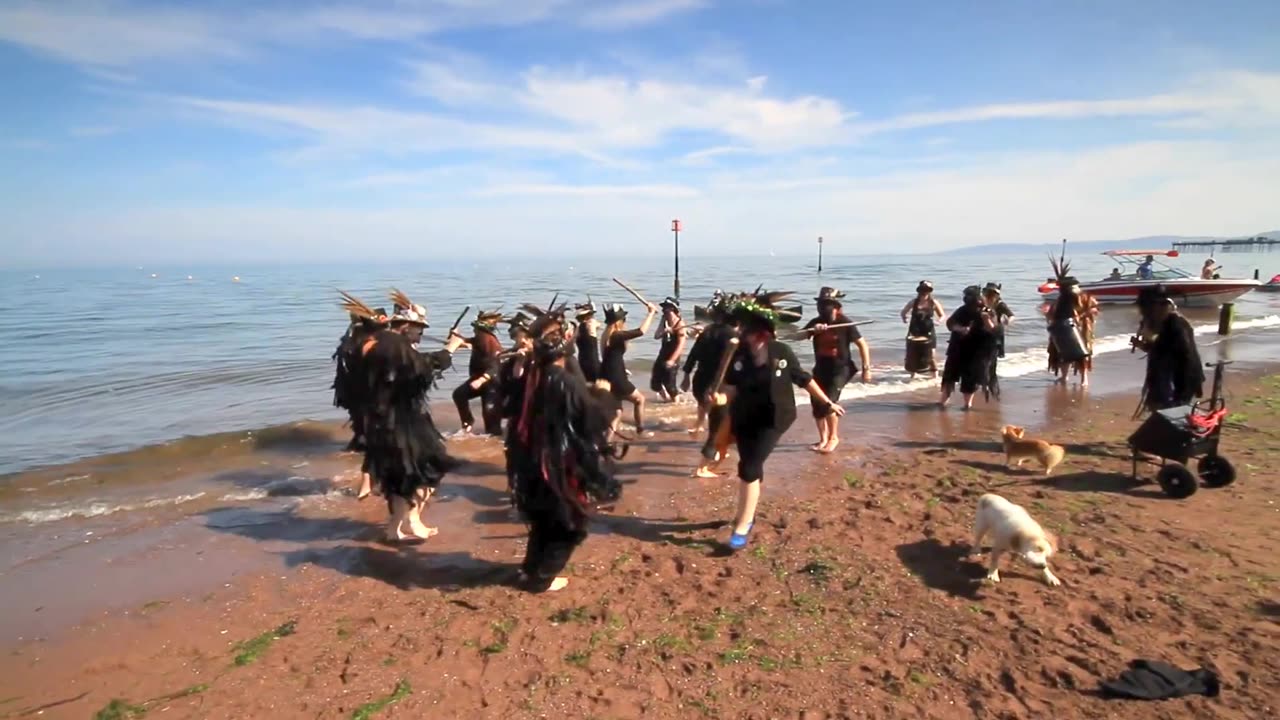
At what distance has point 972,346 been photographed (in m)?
10.6

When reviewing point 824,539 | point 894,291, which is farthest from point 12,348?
point 894,291

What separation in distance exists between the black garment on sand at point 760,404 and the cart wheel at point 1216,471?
403 centimetres

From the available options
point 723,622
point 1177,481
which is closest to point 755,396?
point 723,622

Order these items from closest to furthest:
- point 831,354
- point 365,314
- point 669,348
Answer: point 365,314 < point 831,354 < point 669,348

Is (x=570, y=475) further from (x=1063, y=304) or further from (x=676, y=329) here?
(x=1063, y=304)

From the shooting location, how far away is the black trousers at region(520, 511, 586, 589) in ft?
16.5

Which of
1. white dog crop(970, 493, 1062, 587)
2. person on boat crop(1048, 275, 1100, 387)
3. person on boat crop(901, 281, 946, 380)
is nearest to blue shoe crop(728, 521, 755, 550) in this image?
white dog crop(970, 493, 1062, 587)

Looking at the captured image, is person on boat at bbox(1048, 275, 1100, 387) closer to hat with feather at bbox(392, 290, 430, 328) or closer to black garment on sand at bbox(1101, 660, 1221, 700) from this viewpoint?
black garment on sand at bbox(1101, 660, 1221, 700)

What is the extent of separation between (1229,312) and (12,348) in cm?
3286

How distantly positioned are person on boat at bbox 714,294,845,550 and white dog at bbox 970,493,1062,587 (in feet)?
5.03

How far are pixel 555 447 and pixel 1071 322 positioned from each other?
10571 millimetres

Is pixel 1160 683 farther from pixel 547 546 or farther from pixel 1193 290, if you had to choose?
pixel 1193 290

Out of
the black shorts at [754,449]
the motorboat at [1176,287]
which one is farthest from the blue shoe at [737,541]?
the motorboat at [1176,287]

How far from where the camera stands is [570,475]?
4.93m
